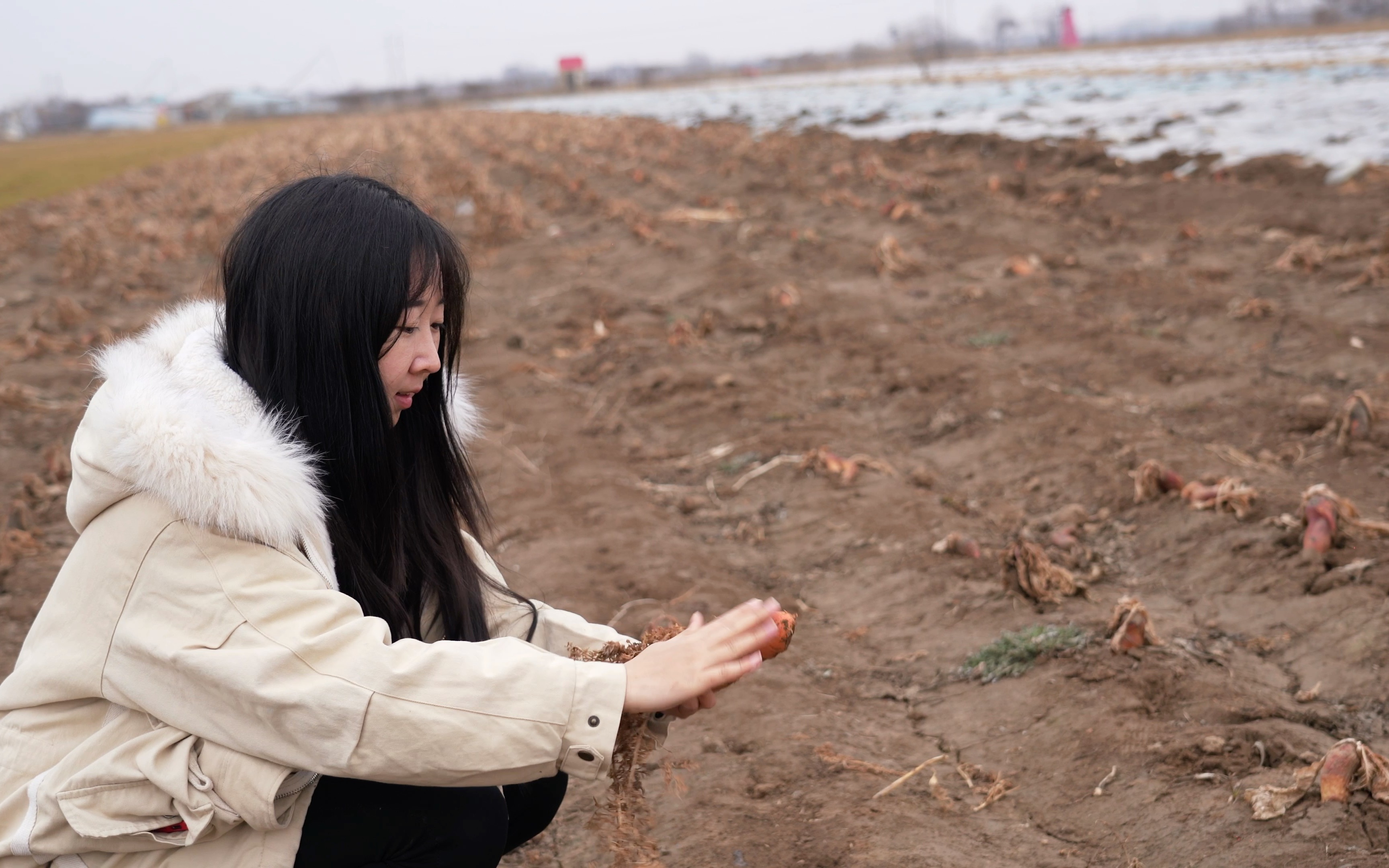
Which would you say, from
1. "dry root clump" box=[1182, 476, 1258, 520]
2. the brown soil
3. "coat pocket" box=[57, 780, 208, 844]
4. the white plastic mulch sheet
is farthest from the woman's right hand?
the white plastic mulch sheet

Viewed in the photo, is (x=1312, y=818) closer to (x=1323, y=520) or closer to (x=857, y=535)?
(x=1323, y=520)

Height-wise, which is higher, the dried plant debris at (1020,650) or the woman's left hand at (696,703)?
the woman's left hand at (696,703)

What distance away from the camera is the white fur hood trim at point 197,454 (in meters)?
1.62

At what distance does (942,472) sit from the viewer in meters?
5.52

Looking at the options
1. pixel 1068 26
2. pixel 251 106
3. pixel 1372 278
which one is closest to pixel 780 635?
pixel 1372 278

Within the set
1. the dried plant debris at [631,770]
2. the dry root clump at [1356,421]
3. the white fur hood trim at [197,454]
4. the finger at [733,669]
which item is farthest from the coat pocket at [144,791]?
the dry root clump at [1356,421]

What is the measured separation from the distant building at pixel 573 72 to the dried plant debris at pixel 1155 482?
90900 mm

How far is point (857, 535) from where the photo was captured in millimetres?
4844

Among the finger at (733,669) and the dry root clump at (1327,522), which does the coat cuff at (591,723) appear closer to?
the finger at (733,669)

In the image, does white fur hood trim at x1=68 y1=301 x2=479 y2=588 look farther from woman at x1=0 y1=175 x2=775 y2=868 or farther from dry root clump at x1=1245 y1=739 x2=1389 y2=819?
dry root clump at x1=1245 y1=739 x2=1389 y2=819

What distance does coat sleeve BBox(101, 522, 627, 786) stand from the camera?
1595mm

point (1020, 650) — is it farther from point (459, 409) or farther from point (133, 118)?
point (133, 118)

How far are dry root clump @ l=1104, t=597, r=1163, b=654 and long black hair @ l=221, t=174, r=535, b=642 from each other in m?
2.34

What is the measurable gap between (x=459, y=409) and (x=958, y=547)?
269cm
